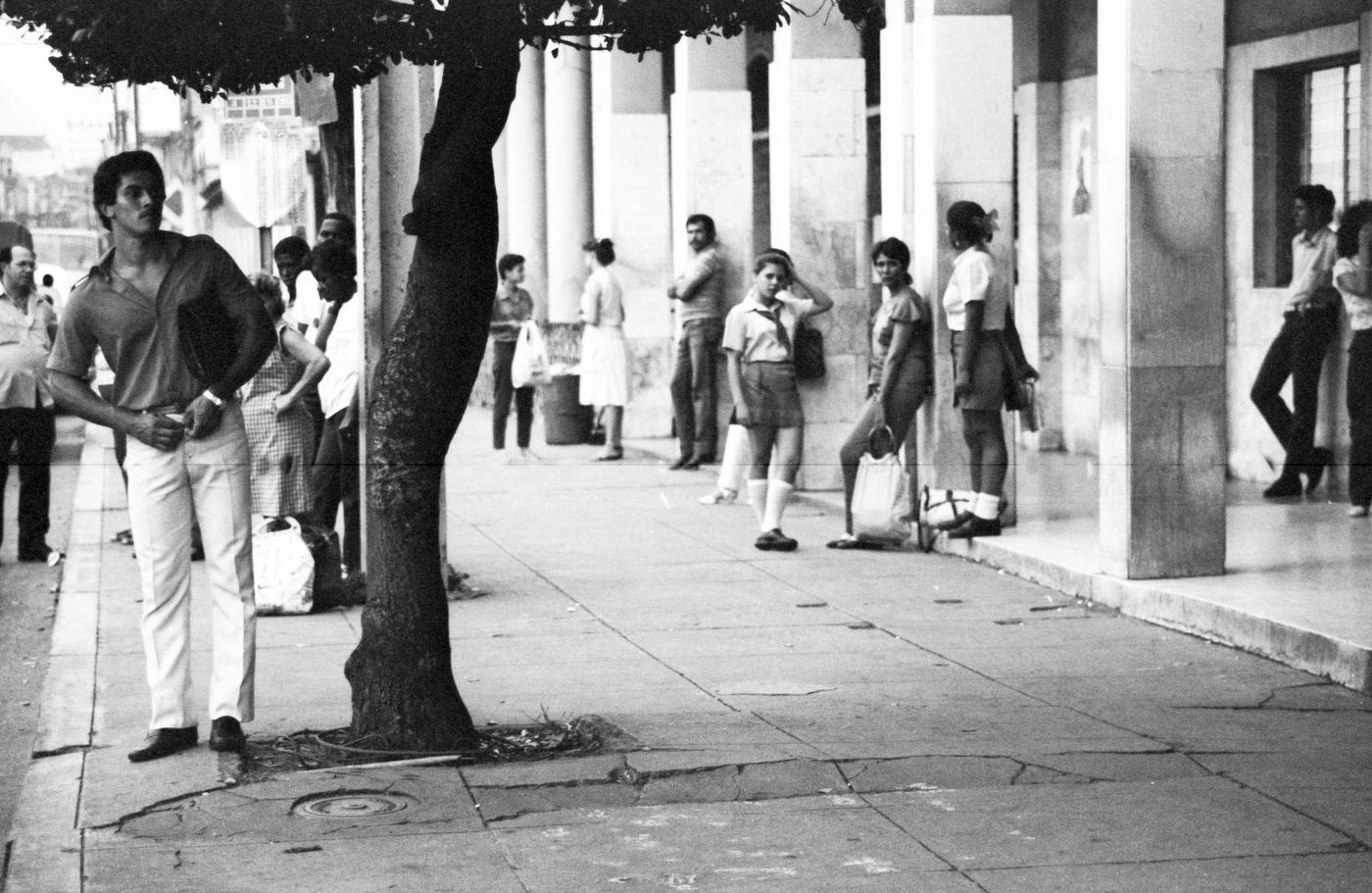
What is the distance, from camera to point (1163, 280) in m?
10.4

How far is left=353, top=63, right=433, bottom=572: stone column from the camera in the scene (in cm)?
1062

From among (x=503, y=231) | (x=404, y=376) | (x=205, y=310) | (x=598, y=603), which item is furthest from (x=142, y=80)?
(x=503, y=231)

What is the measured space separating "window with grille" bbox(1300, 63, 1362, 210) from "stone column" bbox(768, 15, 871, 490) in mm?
3084

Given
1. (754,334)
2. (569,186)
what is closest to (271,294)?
(754,334)

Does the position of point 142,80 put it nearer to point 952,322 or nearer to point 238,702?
point 238,702

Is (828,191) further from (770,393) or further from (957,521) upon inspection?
(957,521)

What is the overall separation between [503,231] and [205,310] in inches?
935

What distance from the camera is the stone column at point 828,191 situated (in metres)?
15.4

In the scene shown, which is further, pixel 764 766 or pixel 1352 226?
pixel 1352 226

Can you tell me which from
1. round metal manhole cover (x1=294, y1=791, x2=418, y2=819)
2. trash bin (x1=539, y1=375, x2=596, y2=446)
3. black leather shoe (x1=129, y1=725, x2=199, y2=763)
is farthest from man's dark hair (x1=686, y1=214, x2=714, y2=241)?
round metal manhole cover (x1=294, y1=791, x2=418, y2=819)

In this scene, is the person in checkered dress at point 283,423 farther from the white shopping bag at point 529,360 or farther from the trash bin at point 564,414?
the trash bin at point 564,414

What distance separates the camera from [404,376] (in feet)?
23.9

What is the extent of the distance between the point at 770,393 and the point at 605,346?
6487 millimetres

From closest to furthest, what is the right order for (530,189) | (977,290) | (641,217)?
(977,290), (641,217), (530,189)
